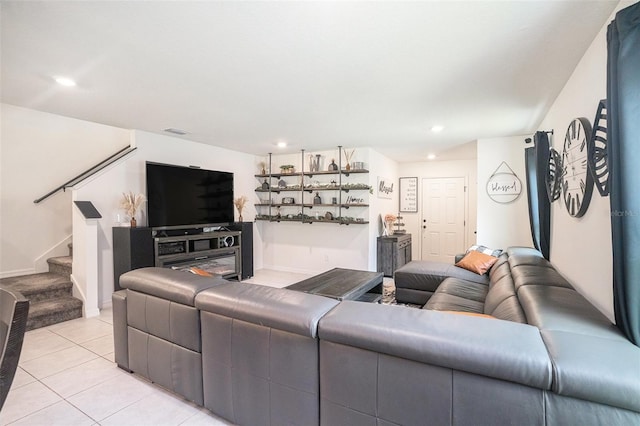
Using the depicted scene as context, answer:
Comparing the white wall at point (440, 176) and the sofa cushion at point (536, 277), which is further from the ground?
the white wall at point (440, 176)

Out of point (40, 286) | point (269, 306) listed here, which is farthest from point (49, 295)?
point (269, 306)

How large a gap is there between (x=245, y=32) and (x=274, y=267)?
505 centimetres

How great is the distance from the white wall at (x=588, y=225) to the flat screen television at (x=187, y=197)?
454cm

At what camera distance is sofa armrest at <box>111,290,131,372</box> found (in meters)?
2.21

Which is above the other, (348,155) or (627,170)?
(348,155)

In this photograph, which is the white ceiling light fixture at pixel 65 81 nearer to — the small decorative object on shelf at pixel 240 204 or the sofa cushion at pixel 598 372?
the small decorative object on shelf at pixel 240 204

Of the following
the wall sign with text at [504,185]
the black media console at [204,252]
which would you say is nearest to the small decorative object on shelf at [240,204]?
the black media console at [204,252]

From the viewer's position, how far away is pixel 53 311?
10.9ft

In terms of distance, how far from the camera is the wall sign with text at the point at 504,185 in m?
4.46

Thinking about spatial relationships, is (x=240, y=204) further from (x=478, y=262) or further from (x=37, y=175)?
(x=478, y=262)

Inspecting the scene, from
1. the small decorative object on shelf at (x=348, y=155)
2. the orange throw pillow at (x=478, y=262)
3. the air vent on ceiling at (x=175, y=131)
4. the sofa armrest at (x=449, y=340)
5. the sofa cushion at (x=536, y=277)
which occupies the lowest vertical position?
the orange throw pillow at (x=478, y=262)

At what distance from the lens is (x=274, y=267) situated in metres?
6.29

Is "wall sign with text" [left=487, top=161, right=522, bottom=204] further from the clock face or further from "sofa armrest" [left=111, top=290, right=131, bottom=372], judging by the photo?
"sofa armrest" [left=111, top=290, right=131, bottom=372]

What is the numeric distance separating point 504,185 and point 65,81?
18.2 feet
